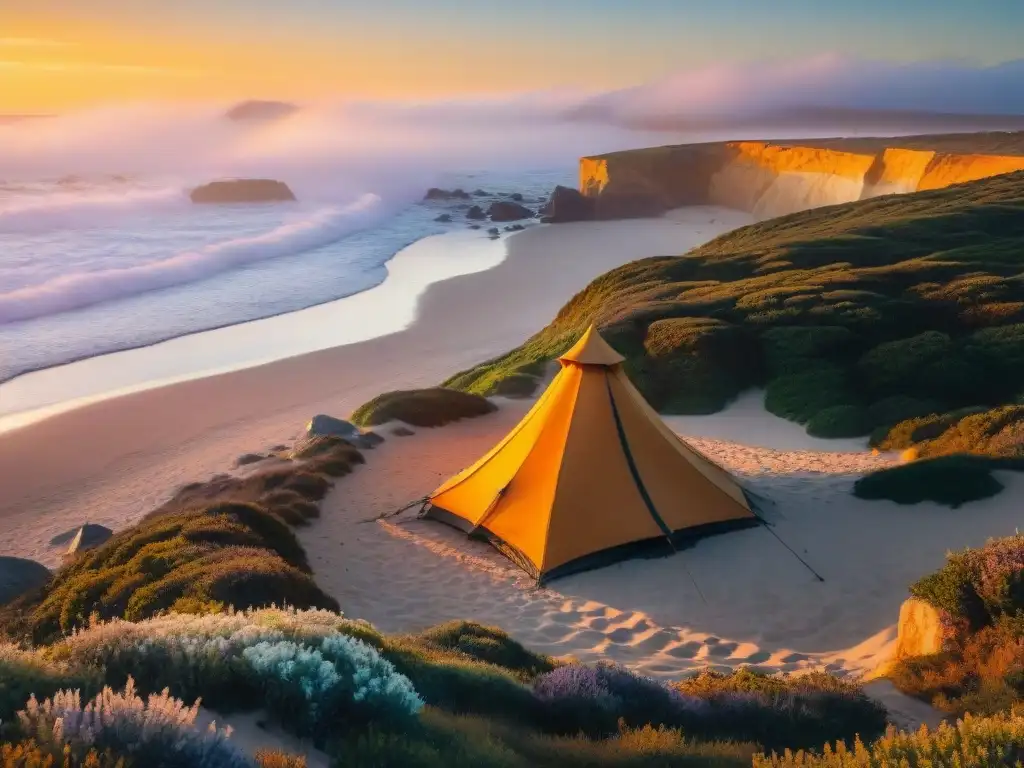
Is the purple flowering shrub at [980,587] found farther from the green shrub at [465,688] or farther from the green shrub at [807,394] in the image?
the green shrub at [807,394]

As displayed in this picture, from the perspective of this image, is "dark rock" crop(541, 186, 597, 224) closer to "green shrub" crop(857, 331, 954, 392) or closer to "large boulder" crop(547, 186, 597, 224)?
"large boulder" crop(547, 186, 597, 224)

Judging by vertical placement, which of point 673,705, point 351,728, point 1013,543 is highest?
point 351,728

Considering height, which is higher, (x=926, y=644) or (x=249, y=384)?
(x=926, y=644)

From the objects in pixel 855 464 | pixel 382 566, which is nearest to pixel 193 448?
pixel 382 566

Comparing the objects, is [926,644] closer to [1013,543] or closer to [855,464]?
[1013,543]

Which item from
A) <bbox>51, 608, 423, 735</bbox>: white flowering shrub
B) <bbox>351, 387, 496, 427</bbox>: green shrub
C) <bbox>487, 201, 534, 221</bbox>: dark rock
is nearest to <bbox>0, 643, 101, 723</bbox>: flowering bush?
<bbox>51, 608, 423, 735</bbox>: white flowering shrub

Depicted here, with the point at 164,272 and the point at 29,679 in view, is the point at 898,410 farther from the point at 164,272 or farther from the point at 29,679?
the point at 164,272

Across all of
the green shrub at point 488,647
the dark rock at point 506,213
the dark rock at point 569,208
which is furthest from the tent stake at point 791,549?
the dark rock at point 506,213
